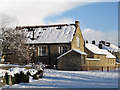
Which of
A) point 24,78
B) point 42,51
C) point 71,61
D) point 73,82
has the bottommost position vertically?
point 73,82

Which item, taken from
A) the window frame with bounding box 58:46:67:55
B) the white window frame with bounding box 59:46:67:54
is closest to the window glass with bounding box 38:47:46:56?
the window frame with bounding box 58:46:67:55

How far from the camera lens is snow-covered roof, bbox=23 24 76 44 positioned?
1721 inches

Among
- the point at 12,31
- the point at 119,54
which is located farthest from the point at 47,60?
the point at 119,54

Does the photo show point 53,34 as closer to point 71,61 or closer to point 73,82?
point 71,61

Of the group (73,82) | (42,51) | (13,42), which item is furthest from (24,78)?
(42,51)

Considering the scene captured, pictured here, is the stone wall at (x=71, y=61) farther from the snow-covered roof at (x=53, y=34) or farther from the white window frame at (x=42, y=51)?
the white window frame at (x=42, y=51)

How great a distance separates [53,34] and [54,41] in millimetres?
2766

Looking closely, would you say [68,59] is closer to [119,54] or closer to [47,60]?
[47,60]

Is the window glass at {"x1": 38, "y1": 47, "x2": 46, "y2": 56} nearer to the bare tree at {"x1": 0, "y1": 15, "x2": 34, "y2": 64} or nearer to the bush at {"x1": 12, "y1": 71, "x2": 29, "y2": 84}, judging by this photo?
the bare tree at {"x1": 0, "y1": 15, "x2": 34, "y2": 64}

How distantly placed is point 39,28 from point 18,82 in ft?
105

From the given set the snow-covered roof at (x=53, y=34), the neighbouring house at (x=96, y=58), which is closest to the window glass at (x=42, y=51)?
the snow-covered roof at (x=53, y=34)

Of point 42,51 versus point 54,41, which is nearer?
point 54,41

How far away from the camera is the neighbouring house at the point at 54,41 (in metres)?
43.0

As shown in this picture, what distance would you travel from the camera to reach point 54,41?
43.5 m
